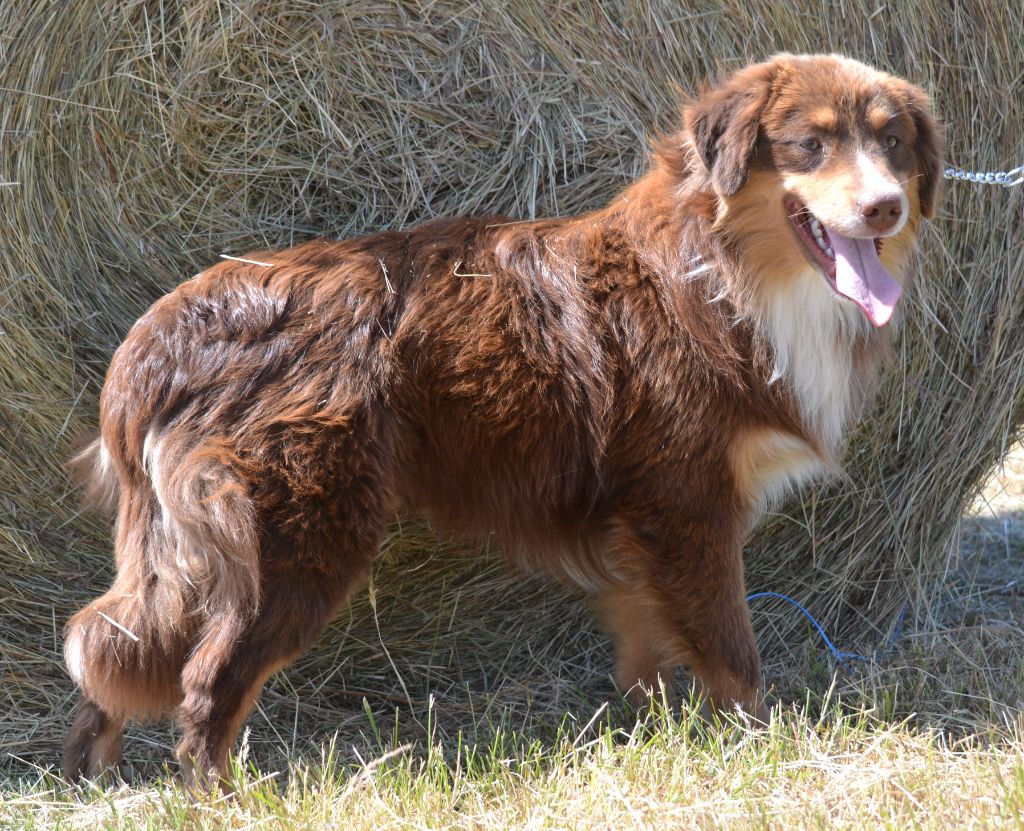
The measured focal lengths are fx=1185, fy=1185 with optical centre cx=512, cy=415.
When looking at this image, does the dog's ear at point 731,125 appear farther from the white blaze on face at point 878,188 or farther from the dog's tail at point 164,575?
the dog's tail at point 164,575

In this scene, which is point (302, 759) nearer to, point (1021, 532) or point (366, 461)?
point (366, 461)

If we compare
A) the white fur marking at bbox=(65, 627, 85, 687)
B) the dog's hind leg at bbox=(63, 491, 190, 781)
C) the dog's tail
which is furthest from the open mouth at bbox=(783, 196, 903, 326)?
the white fur marking at bbox=(65, 627, 85, 687)

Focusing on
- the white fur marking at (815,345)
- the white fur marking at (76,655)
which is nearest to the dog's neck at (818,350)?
the white fur marking at (815,345)

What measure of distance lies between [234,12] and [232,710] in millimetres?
2230

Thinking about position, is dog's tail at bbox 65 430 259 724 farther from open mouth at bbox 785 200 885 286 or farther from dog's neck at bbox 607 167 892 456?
open mouth at bbox 785 200 885 286

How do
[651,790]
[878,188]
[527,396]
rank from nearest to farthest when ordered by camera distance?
[651,790], [878,188], [527,396]

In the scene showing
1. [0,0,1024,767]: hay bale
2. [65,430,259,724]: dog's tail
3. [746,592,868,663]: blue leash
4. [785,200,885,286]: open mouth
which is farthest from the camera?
[746,592,868,663]: blue leash

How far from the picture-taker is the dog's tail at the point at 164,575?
10.2 feet

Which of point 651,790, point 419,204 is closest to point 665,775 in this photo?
point 651,790

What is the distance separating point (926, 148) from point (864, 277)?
479 millimetres

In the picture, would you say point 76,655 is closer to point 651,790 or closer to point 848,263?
point 651,790

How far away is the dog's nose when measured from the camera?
3137 millimetres

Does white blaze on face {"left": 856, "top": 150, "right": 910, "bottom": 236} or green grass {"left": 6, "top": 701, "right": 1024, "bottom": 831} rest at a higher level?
white blaze on face {"left": 856, "top": 150, "right": 910, "bottom": 236}

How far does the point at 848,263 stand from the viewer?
10.9 ft
